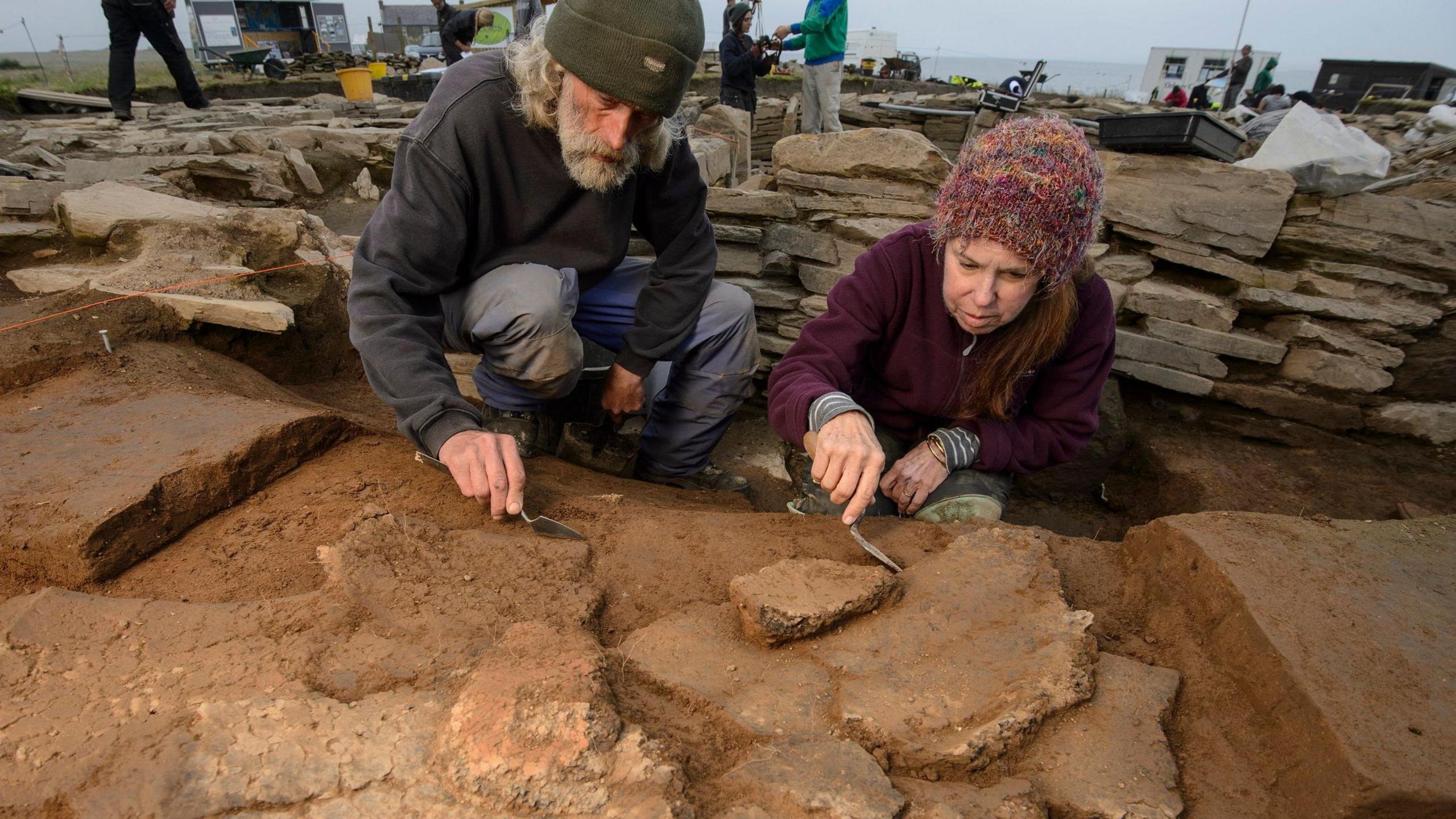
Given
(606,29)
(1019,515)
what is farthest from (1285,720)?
(1019,515)

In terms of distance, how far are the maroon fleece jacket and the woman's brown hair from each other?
1.0 inches

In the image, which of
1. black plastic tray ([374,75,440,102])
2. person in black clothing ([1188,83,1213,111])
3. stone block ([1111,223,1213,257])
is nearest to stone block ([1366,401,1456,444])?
stone block ([1111,223,1213,257])

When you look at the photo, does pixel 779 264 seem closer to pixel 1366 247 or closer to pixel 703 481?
pixel 703 481

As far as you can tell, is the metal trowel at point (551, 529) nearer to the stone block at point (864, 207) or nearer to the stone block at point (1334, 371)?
the stone block at point (864, 207)

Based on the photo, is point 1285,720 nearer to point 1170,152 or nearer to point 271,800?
point 271,800

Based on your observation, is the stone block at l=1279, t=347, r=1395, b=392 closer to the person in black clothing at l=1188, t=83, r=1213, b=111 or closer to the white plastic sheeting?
the white plastic sheeting

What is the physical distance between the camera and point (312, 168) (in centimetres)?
532

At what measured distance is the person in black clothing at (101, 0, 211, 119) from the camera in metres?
7.32

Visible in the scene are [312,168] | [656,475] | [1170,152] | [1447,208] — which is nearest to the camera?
[656,475]

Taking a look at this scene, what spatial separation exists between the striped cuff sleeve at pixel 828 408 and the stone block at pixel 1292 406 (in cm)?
264

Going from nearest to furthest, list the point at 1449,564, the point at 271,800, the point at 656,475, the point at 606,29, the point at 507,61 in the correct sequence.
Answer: the point at 271,800 → the point at 1449,564 → the point at 606,29 → the point at 507,61 → the point at 656,475

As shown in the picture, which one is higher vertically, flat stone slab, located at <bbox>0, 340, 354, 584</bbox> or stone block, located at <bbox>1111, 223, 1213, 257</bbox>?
stone block, located at <bbox>1111, 223, 1213, 257</bbox>

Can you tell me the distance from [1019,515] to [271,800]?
11.3ft

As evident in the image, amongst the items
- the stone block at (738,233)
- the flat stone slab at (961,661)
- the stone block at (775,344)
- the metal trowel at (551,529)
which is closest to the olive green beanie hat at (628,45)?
the metal trowel at (551,529)
